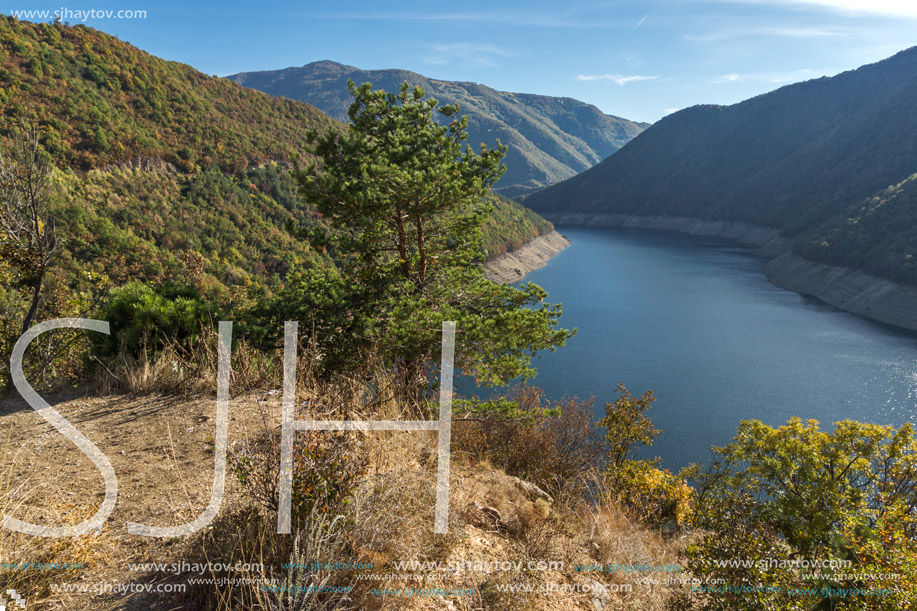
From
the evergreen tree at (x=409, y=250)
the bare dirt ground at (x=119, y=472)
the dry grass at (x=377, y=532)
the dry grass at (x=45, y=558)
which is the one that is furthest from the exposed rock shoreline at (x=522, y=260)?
the dry grass at (x=45, y=558)

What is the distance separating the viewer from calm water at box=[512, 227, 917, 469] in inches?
1070

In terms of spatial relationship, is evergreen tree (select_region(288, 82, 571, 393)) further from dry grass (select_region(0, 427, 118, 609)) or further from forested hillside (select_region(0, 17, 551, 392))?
forested hillside (select_region(0, 17, 551, 392))

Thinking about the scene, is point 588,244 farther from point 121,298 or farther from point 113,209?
point 121,298

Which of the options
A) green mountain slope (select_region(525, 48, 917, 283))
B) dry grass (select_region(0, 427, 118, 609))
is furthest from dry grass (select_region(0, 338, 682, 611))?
green mountain slope (select_region(525, 48, 917, 283))

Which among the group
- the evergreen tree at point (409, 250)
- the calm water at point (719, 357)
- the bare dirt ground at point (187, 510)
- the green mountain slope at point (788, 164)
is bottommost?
the calm water at point (719, 357)

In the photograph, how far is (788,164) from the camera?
125562mm

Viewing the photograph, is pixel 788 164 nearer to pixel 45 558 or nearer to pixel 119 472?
pixel 119 472

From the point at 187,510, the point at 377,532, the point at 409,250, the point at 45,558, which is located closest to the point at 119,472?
the point at 187,510

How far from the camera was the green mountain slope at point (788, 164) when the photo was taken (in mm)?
82812

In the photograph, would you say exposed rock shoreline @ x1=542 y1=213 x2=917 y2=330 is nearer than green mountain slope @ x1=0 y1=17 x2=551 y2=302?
No

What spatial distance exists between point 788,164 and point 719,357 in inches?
4669

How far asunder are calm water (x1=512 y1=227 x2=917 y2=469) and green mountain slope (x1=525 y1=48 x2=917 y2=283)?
1362 cm

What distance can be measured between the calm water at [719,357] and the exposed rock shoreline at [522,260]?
14.4 ft

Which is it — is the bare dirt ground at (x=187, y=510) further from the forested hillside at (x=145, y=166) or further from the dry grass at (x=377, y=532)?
the forested hillside at (x=145, y=166)
